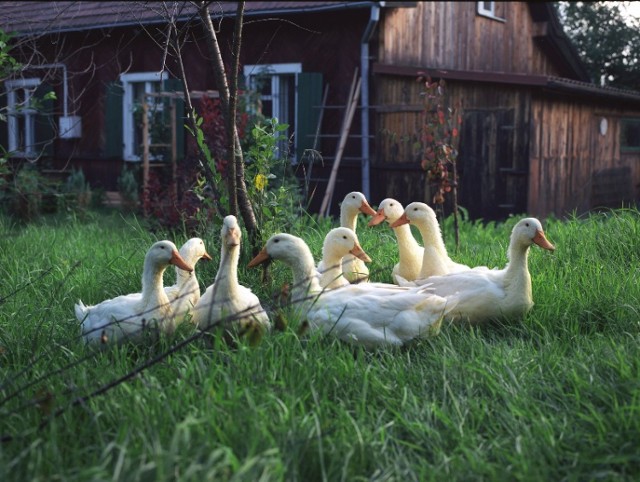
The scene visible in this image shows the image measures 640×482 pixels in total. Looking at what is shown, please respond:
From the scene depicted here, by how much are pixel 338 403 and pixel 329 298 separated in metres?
0.92

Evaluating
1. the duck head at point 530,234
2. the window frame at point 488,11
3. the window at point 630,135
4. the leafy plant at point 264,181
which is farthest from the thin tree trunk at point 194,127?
the window at point 630,135

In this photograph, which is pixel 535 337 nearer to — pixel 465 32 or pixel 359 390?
pixel 359 390

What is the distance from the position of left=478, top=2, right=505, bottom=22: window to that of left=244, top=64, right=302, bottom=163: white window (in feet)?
14.0

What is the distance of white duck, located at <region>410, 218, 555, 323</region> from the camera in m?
4.84

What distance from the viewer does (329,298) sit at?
4.53 metres

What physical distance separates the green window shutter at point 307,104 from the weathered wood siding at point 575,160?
324 centimetres

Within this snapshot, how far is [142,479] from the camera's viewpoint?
2674mm

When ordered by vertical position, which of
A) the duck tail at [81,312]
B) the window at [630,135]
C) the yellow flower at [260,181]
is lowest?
the duck tail at [81,312]

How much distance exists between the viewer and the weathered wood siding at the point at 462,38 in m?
13.4

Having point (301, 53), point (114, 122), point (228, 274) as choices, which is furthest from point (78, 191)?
point (228, 274)

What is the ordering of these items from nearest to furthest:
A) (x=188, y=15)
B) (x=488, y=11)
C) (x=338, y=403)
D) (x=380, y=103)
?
1. (x=338, y=403)
2. (x=188, y=15)
3. (x=380, y=103)
4. (x=488, y=11)

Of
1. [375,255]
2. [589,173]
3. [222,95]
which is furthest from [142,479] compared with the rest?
[589,173]

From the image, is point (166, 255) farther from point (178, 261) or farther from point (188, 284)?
point (188, 284)

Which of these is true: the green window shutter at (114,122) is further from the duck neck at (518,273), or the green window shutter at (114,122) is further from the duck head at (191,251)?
the duck neck at (518,273)
